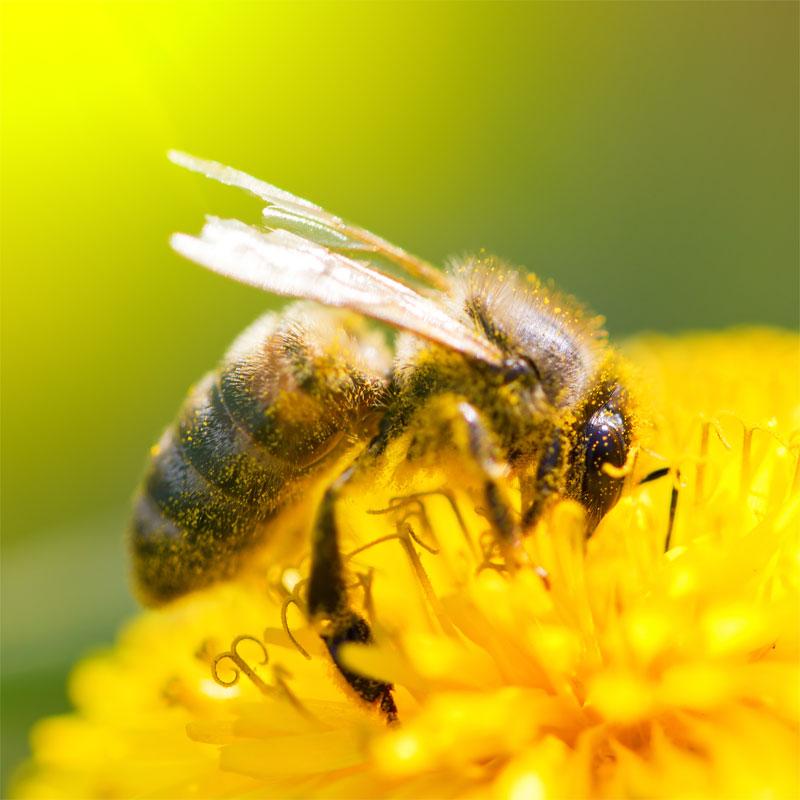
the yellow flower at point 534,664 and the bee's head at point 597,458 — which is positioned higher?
the bee's head at point 597,458

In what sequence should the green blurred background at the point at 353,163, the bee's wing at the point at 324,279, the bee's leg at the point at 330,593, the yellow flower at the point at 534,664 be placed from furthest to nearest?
the green blurred background at the point at 353,163 < the bee's leg at the point at 330,593 < the bee's wing at the point at 324,279 < the yellow flower at the point at 534,664

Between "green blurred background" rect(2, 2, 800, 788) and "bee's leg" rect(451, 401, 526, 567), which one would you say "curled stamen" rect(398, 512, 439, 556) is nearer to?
"bee's leg" rect(451, 401, 526, 567)

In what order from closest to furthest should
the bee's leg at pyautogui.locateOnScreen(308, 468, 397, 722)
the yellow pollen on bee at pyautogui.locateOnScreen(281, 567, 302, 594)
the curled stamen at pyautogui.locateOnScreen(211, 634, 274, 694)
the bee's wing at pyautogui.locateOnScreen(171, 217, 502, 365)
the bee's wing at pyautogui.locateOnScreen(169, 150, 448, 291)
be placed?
the bee's wing at pyautogui.locateOnScreen(171, 217, 502, 365) < the bee's leg at pyautogui.locateOnScreen(308, 468, 397, 722) < the curled stamen at pyautogui.locateOnScreen(211, 634, 274, 694) < the bee's wing at pyautogui.locateOnScreen(169, 150, 448, 291) < the yellow pollen on bee at pyautogui.locateOnScreen(281, 567, 302, 594)

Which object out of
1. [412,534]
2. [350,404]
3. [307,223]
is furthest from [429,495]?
[307,223]

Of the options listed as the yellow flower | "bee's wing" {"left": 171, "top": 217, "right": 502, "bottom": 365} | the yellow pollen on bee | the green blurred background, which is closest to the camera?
the yellow flower

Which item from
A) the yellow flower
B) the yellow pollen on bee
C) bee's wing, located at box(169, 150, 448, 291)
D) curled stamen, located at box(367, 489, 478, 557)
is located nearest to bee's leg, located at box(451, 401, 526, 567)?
the yellow flower

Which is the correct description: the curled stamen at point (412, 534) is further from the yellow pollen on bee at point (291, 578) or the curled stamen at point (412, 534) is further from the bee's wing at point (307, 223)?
the bee's wing at point (307, 223)

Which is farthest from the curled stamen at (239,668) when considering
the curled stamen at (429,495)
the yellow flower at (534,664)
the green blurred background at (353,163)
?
the green blurred background at (353,163)

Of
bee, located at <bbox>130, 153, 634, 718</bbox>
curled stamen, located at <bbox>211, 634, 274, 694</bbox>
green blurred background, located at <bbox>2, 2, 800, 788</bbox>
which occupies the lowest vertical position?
curled stamen, located at <bbox>211, 634, 274, 694</bbox>
